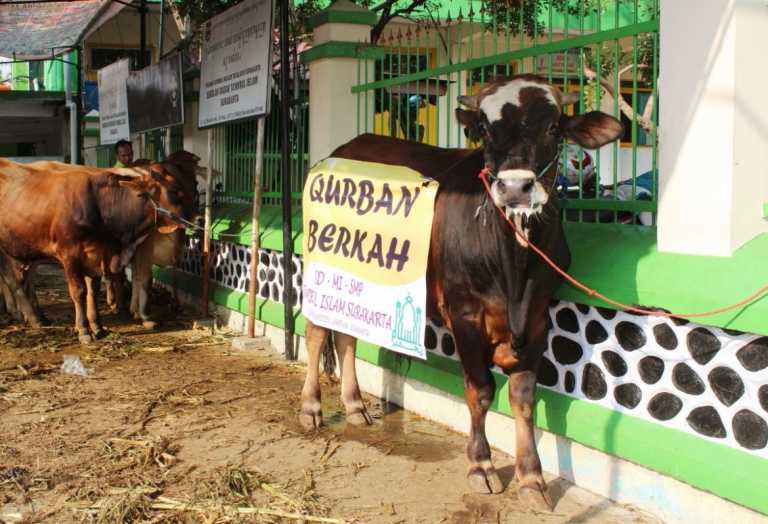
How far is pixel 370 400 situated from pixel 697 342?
9.71 feet

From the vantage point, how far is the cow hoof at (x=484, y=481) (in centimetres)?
443

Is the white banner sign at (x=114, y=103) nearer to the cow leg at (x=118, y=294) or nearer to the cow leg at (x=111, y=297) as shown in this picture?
the cow leg at (x=111, y=297)

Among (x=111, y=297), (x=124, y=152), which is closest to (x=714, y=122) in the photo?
(x=111, y=297)

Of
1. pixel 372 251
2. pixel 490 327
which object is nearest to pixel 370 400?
pixel 372 251

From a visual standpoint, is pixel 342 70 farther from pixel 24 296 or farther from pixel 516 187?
pixel 24 296

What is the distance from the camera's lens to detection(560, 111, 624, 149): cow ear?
4.00 m

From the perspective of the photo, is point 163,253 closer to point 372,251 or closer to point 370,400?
point 370,400

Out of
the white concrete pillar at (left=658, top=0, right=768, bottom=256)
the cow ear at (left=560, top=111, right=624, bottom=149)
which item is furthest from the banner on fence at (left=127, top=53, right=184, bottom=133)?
the white concrete pillar at (left=658, top=0, right=768, bottom=256)

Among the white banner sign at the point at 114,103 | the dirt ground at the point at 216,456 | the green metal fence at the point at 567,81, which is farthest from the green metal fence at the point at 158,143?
the dirt ground at the point at 216,456

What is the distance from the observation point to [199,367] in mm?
7484

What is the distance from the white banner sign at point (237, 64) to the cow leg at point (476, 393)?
363 cm

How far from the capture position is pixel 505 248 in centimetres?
417

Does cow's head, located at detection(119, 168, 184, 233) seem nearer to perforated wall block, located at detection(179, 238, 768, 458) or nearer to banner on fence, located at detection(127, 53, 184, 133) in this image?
banner on fence, located at detection(127, 53, 184, 133)

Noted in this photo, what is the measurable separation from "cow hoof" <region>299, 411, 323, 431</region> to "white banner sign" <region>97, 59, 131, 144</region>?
273 inches
